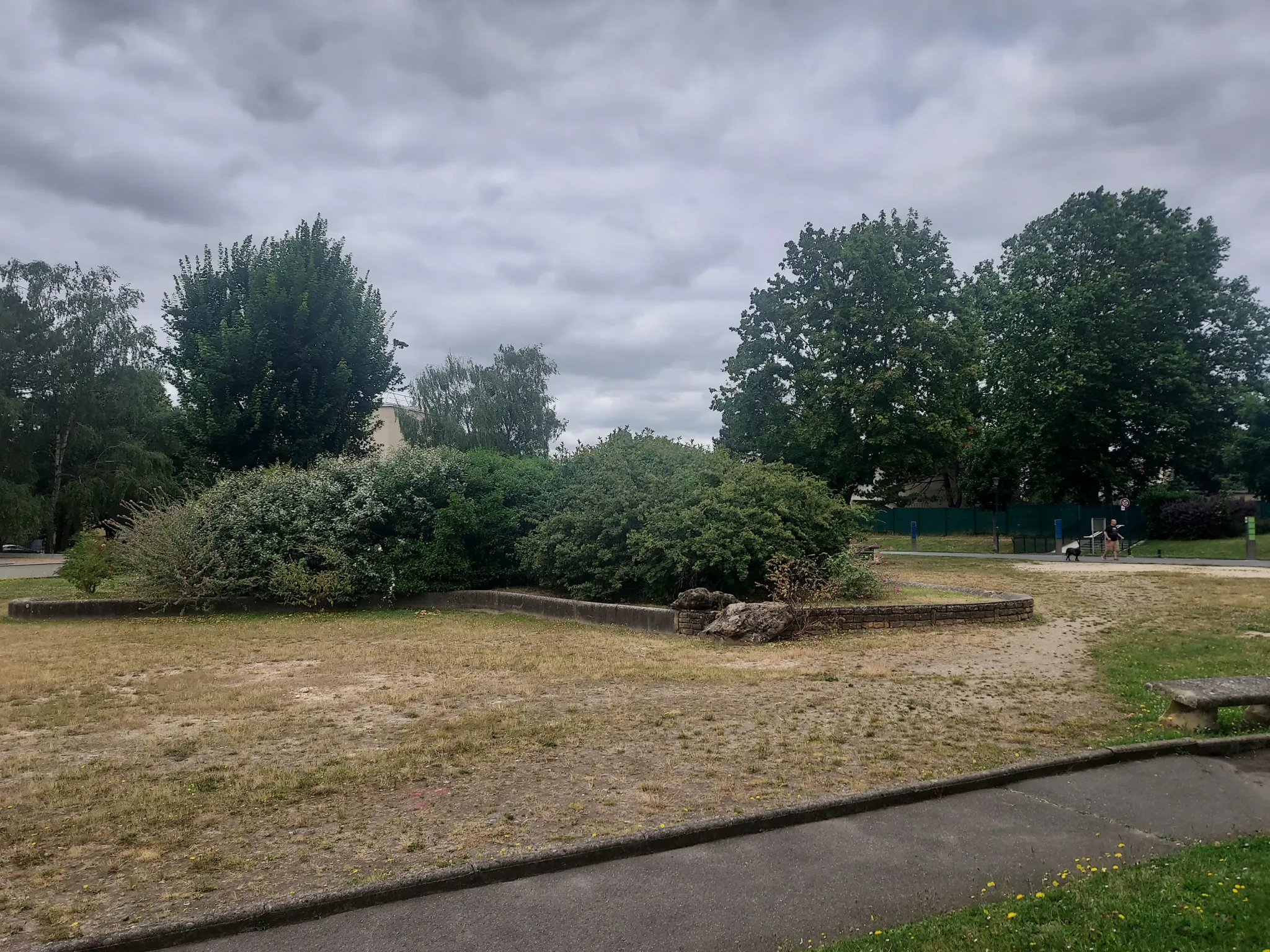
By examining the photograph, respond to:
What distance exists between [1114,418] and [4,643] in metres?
39.0

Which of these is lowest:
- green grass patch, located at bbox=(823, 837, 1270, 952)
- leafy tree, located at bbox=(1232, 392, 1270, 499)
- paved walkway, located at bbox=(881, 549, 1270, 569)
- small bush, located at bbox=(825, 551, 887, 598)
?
green grass patch, located at bbox=(823, 837, 1270, 952)

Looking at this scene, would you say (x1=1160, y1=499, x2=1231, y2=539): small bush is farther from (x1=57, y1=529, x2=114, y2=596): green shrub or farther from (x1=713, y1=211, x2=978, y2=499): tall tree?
(x1=57, y1=529, x2=114, y2=596): green shrub

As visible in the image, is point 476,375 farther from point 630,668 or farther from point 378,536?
point 630,668

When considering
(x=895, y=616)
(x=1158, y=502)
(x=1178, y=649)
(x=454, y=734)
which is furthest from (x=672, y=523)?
(x=1158, y=502)

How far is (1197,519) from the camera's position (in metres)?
34.4

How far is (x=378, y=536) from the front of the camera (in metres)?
17.0

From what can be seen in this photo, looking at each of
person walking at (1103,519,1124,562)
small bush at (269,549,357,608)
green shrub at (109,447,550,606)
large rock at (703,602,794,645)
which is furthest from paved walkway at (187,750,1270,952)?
person walking at (1103,519,1124,562)

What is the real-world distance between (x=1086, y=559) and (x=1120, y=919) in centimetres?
2925

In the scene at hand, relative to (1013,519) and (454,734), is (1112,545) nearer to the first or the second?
(1013,519)

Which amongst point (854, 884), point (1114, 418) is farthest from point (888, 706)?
point (1114, 418)

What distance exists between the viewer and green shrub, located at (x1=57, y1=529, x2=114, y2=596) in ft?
53.8

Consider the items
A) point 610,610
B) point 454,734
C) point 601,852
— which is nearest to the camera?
point 601,852

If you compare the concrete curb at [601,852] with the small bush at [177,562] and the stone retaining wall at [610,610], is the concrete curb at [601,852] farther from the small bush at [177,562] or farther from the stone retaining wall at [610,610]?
the small bush at [177,562]

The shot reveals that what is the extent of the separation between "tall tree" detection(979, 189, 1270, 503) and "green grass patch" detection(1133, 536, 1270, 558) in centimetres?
466
